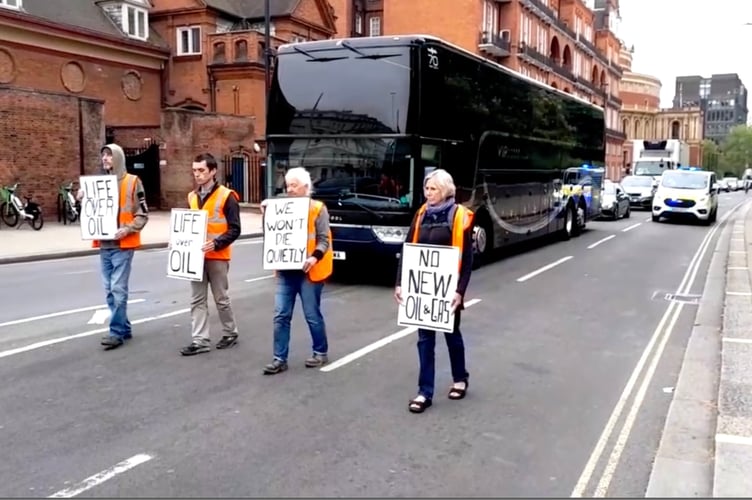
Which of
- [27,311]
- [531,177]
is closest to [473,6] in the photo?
[531,177]

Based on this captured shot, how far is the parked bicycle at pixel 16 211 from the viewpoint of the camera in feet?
68.0

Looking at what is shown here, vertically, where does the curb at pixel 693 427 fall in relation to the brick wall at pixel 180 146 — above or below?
below

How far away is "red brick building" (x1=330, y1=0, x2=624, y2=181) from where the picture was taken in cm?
5066

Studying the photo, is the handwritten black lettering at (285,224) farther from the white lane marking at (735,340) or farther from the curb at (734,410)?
the white lane marking at (735,340)

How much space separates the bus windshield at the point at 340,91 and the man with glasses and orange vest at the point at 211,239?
4578mm

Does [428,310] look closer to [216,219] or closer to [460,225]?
[460,225]

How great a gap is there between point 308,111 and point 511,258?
6.17 metres

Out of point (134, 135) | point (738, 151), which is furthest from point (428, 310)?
point (738, 151)

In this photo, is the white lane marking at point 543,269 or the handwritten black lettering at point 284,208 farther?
the white lane marking at point 543,269

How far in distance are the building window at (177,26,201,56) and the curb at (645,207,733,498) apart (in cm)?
3462

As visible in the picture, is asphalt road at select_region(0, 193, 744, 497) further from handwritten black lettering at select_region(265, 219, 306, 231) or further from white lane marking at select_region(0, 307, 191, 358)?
handwritten black lettering at select_region(265, 219, 306, 231)

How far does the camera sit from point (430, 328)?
570 cm

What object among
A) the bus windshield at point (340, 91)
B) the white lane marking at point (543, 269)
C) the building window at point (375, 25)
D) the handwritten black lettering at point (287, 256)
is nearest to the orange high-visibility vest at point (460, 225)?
the handwritten black lettering at point (287, 256)

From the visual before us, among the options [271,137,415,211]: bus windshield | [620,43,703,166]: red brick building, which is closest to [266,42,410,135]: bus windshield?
[271,137,415,211]: bus windshield
